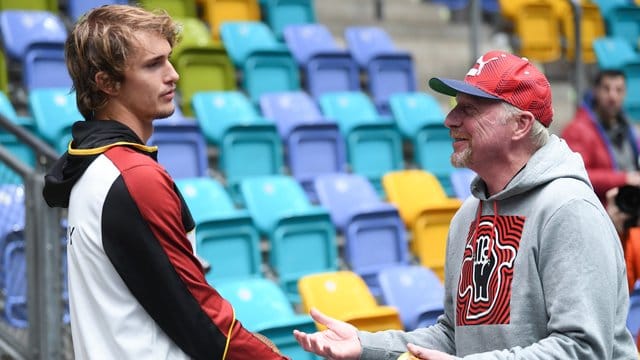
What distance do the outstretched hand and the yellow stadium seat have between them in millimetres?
7125

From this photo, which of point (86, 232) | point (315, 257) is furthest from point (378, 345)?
point (315, 257)

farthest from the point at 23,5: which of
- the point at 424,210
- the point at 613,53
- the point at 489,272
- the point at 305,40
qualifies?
the point at 489,272

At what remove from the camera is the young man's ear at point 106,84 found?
1.94m

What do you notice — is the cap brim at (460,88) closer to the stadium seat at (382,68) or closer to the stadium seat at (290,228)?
the stadium seat at (290,228)

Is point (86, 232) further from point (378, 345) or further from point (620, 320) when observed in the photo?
point (620, 320)

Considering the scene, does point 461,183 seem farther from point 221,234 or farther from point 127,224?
point 127,224

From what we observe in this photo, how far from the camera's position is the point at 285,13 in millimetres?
7887

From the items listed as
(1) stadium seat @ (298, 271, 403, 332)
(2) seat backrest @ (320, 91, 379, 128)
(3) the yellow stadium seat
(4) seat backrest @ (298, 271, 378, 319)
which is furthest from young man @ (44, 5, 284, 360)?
(3) the yellow stadium seat

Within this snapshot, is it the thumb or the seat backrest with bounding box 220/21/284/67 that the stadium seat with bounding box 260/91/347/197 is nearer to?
the seat backrest with bounding box 220/21/284/67

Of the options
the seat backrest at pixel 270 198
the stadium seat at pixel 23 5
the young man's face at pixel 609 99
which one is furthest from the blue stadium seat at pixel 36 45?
the young man's face at pixel 609 99

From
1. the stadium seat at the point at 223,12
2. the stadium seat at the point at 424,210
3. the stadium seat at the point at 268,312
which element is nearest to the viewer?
the stadium seat at the point at 268,312

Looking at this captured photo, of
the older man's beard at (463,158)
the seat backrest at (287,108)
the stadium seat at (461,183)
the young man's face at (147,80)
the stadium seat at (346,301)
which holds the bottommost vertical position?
the stadium seat at (346,301)

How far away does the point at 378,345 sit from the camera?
2094 mm

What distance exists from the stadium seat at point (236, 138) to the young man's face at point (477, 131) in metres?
3.72
